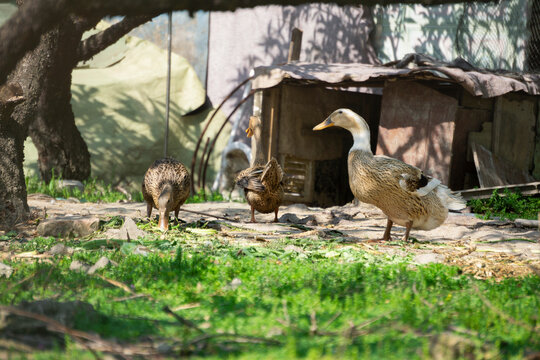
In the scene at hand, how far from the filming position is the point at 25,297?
410 centimetres

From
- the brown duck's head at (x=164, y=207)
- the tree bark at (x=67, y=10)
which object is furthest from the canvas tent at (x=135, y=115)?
the tree bark at (x=67, y=10)

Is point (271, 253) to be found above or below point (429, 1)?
below

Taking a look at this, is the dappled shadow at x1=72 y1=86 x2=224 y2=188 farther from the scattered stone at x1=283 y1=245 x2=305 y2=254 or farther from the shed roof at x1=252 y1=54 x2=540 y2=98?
the scattered stone at x1=283 y1=245 x2=305 y2=254

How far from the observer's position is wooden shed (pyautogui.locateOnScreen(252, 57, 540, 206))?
11008 millimetres

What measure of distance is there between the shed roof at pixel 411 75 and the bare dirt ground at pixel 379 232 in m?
2.18

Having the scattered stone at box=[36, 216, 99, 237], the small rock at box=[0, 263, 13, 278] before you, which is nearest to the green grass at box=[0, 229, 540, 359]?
the small rock at box=[0, 263, 13, 278]

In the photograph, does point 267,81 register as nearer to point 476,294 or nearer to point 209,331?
point 476,294

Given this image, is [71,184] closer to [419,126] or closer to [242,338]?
[419,126]

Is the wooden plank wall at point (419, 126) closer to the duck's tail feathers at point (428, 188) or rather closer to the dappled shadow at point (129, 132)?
the duck's tail feathers at point (428, 188)

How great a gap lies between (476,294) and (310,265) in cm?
140

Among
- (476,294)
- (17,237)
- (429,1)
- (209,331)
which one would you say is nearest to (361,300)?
(476,294)

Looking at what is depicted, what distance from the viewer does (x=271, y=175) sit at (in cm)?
916

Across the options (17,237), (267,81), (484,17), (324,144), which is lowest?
(17,237)

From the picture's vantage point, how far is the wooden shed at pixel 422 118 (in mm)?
11008
